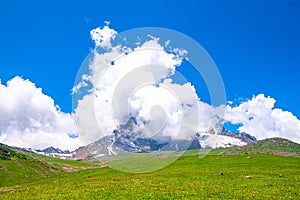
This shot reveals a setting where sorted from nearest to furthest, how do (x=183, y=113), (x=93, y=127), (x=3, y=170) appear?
(x=93, y=127) → (x=183, y=113) → (x=3, y=170)

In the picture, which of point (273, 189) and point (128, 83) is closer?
point (273, 189)

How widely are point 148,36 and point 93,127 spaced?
10943mm

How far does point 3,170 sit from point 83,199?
161611 millimetres

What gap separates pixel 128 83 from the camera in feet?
100

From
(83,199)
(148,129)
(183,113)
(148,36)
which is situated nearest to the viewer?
(83,199)

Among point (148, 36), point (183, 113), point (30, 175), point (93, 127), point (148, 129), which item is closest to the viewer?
point (93, 127)

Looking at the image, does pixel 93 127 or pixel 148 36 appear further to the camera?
pixel 148 36

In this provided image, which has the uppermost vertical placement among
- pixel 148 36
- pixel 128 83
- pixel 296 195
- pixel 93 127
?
pixel 148 36

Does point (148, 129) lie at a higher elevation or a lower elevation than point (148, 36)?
lower

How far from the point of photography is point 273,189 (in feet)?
92.9

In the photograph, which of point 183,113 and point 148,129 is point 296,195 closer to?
point 183,113

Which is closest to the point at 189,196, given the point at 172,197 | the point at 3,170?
the point at 172,197

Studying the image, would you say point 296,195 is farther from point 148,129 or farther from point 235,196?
point 148,129

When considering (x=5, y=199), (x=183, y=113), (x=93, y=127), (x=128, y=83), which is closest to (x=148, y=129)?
(x=183, y=113)
